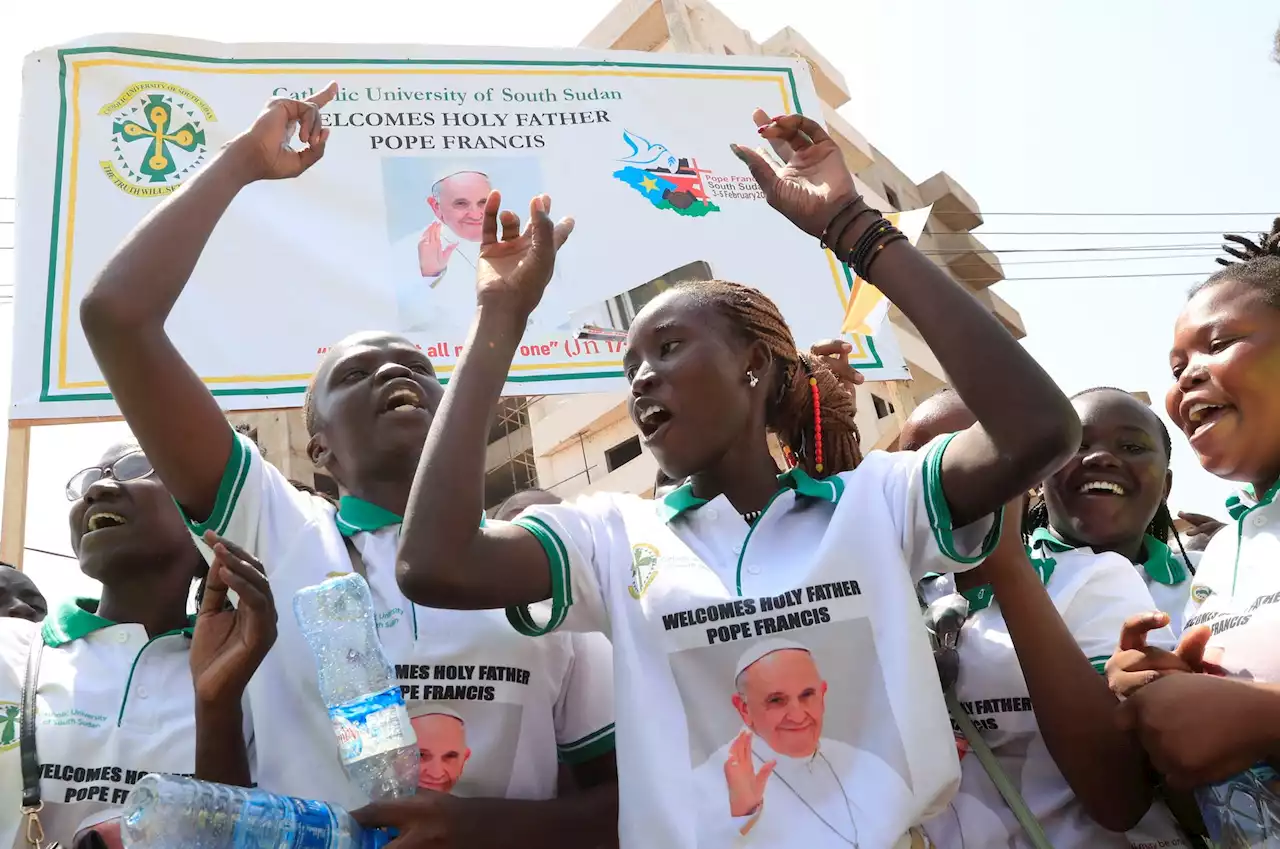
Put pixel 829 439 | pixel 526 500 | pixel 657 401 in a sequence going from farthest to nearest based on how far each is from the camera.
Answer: pixel 526 500
pixel 829 439
pixel 657 401

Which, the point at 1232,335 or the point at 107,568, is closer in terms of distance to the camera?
the point at 1232,335

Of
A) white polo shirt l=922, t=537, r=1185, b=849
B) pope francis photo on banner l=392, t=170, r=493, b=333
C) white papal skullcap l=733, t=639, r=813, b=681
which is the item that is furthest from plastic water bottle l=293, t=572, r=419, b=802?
pope francis photo on banner l=392, t=170, r=493, b=333

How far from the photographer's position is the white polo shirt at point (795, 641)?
4.86 ft

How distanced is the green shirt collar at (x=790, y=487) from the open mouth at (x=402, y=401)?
557 millimetres

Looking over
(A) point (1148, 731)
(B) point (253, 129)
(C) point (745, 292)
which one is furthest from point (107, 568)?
(A) point (1148, 731)

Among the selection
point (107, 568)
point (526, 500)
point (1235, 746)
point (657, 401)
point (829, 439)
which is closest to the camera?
point (1235, 746)

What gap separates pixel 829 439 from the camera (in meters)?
2.00

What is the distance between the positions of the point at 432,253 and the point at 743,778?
2899 mm

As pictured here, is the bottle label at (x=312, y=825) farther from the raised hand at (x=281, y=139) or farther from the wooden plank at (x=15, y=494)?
the wooden plank at (x=15, y=494)

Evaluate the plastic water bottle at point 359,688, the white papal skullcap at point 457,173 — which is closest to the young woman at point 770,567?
the plastic water bottle at point 359,688

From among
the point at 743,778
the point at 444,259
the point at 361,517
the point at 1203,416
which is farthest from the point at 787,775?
the point at 444,259

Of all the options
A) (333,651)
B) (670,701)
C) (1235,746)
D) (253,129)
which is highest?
(253,129)

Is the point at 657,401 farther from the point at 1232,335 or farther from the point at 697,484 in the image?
the point at 1232,335

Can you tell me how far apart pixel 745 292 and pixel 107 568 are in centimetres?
151
